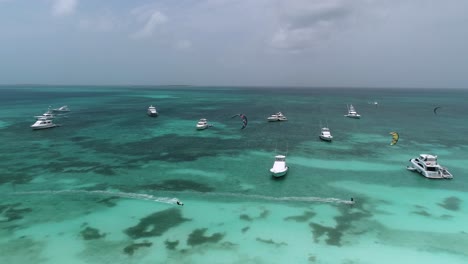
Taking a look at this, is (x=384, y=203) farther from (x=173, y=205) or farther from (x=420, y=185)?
(x=173, y=205)

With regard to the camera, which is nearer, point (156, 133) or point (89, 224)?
point (89, 224)

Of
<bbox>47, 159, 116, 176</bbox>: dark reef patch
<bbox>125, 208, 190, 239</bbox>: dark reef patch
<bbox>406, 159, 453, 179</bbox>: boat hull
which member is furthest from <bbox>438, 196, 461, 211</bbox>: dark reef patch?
<bbox>47, 159, 116, 176</bbox>: dark reef patch

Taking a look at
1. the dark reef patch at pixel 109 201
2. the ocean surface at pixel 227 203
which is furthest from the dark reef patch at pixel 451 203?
the dark reef patch at pixel 109 201

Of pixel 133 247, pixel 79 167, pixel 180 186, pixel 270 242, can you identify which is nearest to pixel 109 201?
pixel 180 186

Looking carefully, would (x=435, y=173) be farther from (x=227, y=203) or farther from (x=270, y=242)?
(x=227, y=203)

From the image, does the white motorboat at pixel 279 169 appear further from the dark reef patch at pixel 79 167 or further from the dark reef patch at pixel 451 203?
the dark reef patch at pixel 79 167

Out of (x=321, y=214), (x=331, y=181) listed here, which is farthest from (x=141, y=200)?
(x=331, y=181)
